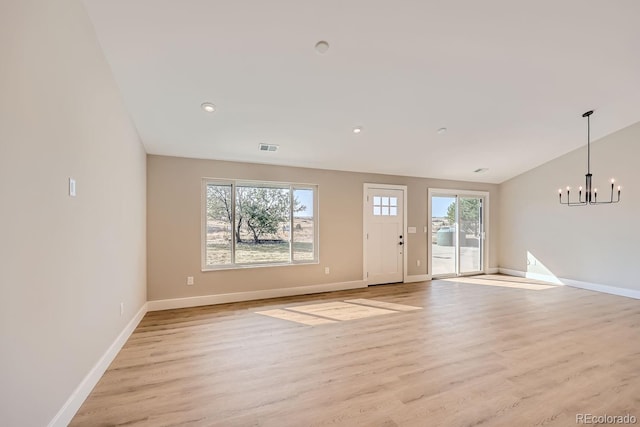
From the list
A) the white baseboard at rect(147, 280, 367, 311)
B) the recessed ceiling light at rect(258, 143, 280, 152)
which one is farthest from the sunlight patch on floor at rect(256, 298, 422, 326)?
the recessed ceiling light at rect(258, 143, 280, 152)

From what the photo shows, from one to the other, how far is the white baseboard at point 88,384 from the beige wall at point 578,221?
22.0ft

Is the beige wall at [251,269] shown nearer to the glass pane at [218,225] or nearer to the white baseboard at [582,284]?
the glass pane at [218,225]

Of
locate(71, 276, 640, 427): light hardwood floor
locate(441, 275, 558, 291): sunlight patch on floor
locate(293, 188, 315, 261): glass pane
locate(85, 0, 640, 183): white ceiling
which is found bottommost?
locate(441, 275, 558, 291): sunlight patch on floor

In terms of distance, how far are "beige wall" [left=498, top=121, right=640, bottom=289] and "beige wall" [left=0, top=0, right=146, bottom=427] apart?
6.20 m

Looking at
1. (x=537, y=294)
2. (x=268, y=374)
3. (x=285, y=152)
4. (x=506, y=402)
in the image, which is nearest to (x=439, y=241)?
(x=537, y=294)

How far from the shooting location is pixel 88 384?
215cm

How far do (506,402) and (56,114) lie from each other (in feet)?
11.4

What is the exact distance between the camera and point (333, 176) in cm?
548

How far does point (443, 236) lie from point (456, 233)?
1.13 feet

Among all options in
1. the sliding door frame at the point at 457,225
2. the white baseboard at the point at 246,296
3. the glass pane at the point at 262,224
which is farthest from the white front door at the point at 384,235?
the glass pane at the point at 262,224

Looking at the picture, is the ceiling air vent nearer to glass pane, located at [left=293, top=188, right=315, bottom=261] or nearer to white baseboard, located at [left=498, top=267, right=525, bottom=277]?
glass pane, located at [left=293, top=188, right=315, bottom=261]

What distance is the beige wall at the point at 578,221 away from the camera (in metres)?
4.90

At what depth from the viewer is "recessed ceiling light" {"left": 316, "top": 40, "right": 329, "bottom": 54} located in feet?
8.26

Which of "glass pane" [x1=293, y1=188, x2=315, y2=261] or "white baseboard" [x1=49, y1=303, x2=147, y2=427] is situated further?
"glass pane" [x1=293, y1=188, x2=315, y2=261]
